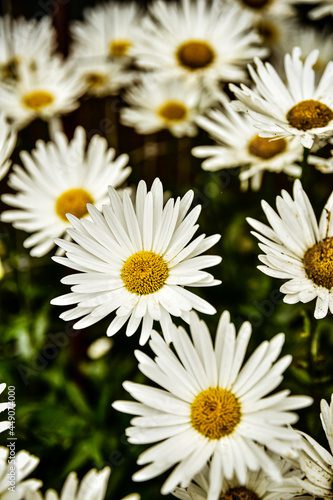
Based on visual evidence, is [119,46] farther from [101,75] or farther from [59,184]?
[59,184]

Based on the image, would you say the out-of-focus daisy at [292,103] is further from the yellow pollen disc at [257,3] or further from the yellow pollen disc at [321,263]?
the yellow pollen disc at [257,3]

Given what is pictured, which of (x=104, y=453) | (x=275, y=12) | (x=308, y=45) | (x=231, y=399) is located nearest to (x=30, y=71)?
(x=275, y=12)

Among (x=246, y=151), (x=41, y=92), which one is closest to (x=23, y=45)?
(x=41, y=92)

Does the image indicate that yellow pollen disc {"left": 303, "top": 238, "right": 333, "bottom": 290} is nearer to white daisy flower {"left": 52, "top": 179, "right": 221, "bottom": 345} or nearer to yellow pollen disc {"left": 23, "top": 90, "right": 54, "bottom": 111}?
white daisy flower {"left": 52, "top": 179, "right": 221, "bottom": 345}

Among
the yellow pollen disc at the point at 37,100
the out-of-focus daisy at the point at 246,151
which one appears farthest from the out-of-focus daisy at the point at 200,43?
the yellow pollen disc at the point at 37,100

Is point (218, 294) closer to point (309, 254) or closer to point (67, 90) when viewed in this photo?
point (309, 254)
